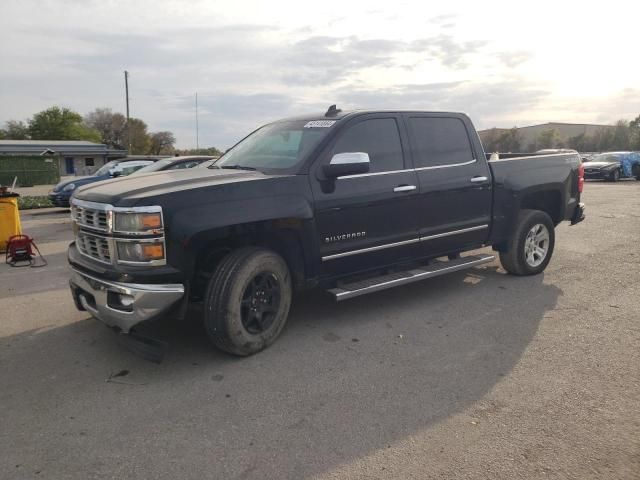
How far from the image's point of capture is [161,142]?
7825 centimetres

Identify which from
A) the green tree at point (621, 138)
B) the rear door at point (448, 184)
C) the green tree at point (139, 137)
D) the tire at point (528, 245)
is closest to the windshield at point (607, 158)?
the tire at point (528, 245)

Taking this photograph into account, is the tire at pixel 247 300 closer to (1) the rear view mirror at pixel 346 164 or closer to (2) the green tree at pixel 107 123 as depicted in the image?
(1) the rear view mirror at pixel 346 164

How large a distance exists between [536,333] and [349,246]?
1846mm

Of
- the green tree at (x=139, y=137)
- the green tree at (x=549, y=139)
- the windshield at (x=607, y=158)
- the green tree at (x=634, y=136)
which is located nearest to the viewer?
the windshield at (x=607, y=158)

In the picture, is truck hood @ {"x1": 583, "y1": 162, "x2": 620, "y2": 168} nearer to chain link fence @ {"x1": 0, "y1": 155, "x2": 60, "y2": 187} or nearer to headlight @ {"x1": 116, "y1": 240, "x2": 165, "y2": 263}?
headlight @ {"x1": 116, "y1": 240, "x2": 165, "y2": 263}

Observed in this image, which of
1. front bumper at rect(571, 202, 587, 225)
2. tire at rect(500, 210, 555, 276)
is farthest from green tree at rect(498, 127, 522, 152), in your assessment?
tire at rect(500, 210, 555, 276)

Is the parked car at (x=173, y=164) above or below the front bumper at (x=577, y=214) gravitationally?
above

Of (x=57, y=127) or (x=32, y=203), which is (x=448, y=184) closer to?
(x=32, y=203)

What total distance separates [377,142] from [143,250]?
2.47 metres

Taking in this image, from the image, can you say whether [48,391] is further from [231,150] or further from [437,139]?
[437,139]

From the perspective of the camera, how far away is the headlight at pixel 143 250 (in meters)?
3.53

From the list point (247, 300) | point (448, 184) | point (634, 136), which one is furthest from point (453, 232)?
point (634, 136)

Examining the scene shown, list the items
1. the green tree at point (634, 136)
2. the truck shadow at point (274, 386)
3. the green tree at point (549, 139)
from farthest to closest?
the green tree at point (549, 139)
the green tree at point (634, 136)
the truck shadow at point (274, 386)

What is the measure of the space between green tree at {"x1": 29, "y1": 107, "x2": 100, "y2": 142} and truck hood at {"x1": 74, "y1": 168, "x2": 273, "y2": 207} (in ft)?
270
